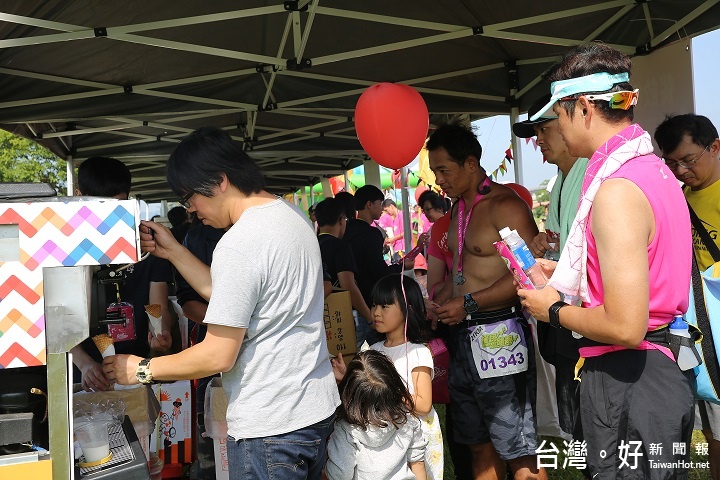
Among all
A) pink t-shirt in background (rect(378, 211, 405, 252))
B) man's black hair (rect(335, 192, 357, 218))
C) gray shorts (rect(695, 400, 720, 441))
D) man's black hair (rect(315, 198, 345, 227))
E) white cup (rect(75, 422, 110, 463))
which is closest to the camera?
white cup (rect(75, 422, 110, 463))

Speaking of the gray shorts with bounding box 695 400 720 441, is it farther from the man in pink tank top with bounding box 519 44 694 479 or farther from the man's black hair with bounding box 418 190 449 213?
the man's black hair with bounding box 418 190 449 213

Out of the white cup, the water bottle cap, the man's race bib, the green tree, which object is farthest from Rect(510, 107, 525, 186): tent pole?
the green tree

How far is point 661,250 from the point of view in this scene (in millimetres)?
1916

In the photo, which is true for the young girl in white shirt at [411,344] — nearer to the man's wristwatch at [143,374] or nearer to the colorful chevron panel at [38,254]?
the man's wristwatch at [143,374]

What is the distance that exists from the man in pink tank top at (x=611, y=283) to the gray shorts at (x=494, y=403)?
3.94 ft

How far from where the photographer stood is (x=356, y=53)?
5520 mm

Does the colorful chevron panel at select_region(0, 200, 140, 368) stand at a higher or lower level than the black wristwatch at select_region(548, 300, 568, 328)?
higher

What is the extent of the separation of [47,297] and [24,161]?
2292 centimetres

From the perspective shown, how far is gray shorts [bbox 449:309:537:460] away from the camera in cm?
329

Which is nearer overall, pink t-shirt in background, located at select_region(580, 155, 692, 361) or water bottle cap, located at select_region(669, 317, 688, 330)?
pink t-shirt in background, located at select_region(580, 155, 692, 361)

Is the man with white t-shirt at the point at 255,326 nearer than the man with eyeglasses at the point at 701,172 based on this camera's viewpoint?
Yes

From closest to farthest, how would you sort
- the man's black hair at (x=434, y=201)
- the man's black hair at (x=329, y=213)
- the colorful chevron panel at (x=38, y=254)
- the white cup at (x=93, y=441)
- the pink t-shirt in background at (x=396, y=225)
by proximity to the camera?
the colorful chevron panel at (x=38, y=254), the white cup at (x=93, y=441), the man's black hair at (x=329, y=213), the man's black hair at (x=434, y=201), the pink t-shirt in background at (x=396, y=225)

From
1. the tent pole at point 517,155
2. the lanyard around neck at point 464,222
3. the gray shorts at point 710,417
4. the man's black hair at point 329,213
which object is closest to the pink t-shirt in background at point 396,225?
the tent pole at point 517,155

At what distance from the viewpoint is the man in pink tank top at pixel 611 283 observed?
188cm
